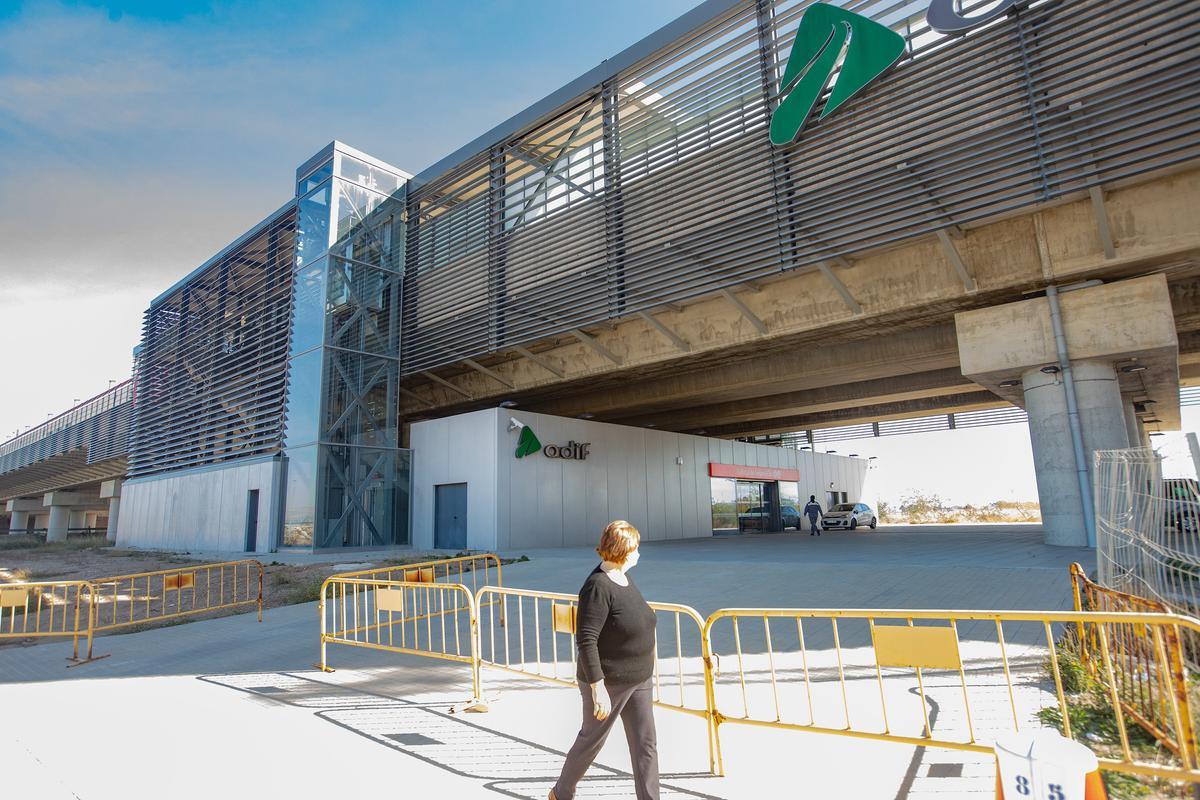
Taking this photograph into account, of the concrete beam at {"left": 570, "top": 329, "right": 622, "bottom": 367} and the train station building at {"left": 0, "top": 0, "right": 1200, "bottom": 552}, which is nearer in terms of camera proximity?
the train station building at {"left": 0, "top": 0, "right": 1200, "bottom": 552}

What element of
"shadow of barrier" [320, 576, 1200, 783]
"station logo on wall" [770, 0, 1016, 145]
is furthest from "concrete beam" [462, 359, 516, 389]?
"shadow of barrier" [320, 576, 1200, 783]

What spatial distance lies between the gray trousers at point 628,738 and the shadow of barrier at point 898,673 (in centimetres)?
71

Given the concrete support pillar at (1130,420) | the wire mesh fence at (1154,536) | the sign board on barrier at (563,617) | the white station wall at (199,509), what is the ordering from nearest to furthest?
the sign board on barrier at (563,617)
the wire mesh fence at (1154,536)
the concrete support pillar at (1130,420)
the white station wall at (199,509)

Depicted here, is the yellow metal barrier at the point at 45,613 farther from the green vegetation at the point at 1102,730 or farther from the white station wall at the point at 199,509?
the green vegetation at the point at 1102,730

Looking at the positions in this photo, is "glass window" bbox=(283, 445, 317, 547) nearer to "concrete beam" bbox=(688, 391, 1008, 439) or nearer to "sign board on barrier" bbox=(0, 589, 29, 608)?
"sign board on barrier" bbox=(0, 589, 29, 608)

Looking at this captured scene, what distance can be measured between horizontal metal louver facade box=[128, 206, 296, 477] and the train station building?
8.4 inches

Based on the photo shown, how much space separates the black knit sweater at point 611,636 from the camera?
3252mm

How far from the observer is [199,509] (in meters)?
27.2

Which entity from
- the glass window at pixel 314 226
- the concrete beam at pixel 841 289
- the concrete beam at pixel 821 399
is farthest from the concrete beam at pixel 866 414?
the glass window at pixel 314 226

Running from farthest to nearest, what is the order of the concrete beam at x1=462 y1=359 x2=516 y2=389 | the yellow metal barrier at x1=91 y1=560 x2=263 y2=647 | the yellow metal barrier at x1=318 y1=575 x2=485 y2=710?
the concrete beam at x1=462 y1=359 x2=516 y2=389
the yellow metal barrier at x1=91 y1=560 x2=263 y2=647
the yellow metal barrier at x1=318 y1=575 x2=485 y2=710

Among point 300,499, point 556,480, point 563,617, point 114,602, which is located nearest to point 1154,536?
point 563,617

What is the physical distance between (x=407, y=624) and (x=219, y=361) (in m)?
24.2

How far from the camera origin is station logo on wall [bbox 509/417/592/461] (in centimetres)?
2172

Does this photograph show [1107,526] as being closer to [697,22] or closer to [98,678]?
[98,678]
